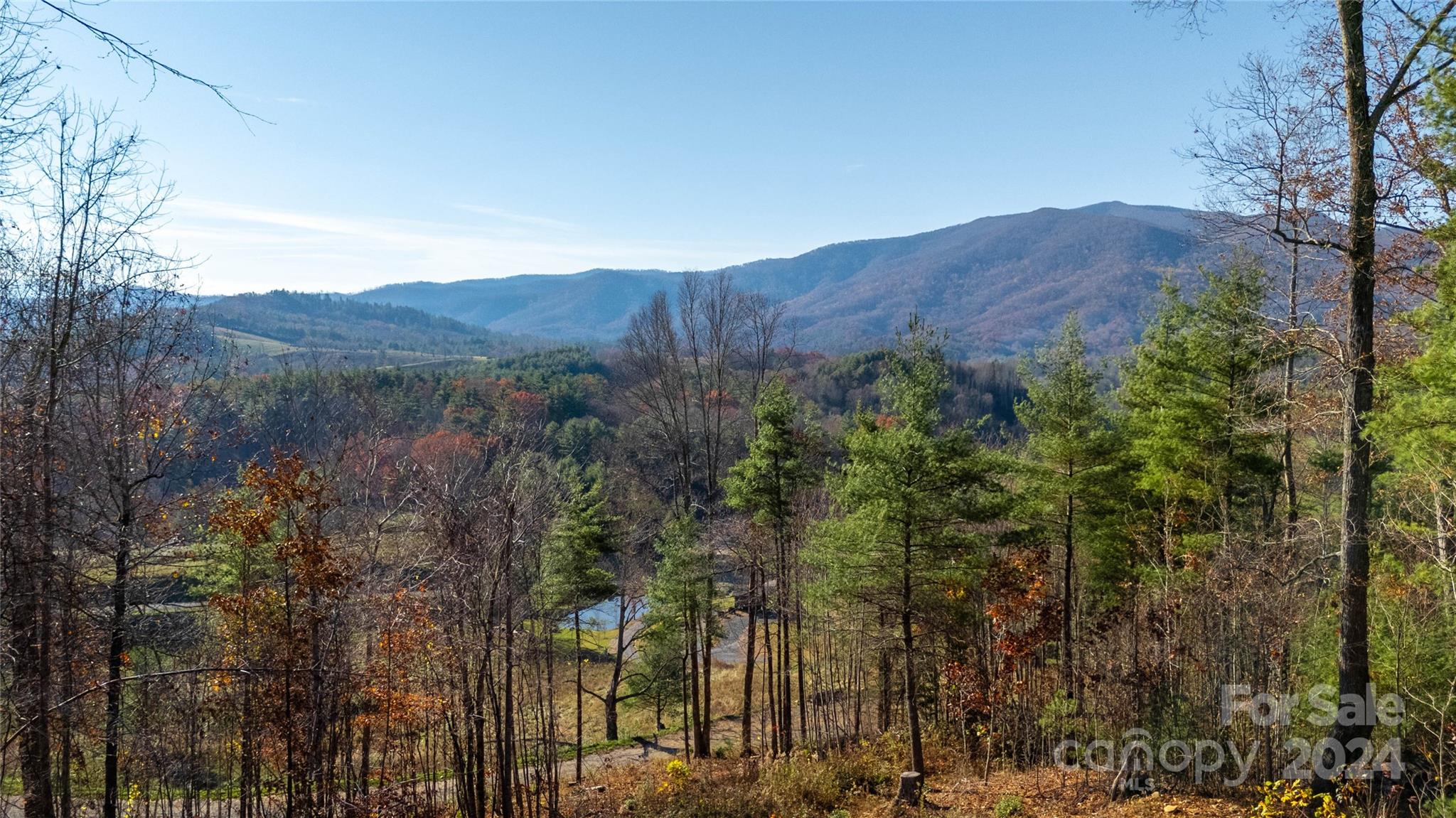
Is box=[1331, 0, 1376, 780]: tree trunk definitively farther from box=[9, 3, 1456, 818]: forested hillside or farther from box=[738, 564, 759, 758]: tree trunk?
box=[738, 564, 759, 758]: tree trunk

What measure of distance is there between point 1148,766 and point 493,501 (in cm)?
996

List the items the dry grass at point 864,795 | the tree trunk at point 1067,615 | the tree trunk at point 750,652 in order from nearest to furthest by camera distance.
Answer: the dry grass at point 864,795 < the tree trunk at point 1067,615 < the tree trunk at point 750,652

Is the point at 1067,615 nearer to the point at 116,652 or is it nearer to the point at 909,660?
the point at 909,660

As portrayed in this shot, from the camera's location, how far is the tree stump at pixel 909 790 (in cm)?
1164

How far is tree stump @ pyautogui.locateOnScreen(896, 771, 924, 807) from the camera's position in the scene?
11641 millimetres

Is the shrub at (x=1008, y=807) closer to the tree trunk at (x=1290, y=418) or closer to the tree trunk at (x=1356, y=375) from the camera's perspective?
the tree trunk at (x=1356, y=375)

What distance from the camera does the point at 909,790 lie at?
38.3 feet

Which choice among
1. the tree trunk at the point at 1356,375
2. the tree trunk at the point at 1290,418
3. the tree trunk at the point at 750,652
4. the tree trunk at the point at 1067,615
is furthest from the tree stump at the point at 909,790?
the tree trunk at the point at 1290,418

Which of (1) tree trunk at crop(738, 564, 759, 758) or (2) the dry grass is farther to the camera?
(1) tree trunk at crop(738, 564, 759, 758)

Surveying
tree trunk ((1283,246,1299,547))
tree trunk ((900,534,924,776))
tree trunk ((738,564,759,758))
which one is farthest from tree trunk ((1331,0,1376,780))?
tree trunk ((738,564,759,758))

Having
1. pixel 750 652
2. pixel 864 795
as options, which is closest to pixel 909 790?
pixel 864 795

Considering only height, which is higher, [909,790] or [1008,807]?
[1008,807]

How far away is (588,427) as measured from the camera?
5941 centimetres

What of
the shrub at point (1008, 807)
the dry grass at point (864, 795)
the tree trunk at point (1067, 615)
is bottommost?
the dry grass at point (864, 795)
